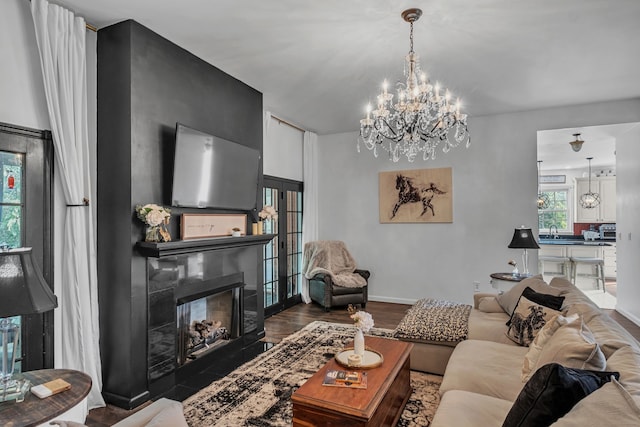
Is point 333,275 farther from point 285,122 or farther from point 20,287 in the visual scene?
point 20,287

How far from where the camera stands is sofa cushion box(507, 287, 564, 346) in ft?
9.01

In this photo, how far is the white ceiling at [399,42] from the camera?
8.99 ft

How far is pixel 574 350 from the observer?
168 cm

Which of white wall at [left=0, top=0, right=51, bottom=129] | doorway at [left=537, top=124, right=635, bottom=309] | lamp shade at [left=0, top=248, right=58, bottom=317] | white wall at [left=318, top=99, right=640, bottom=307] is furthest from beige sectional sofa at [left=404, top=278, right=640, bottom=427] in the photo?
doorway at [left=537, top=124, right=635, bottom=309]

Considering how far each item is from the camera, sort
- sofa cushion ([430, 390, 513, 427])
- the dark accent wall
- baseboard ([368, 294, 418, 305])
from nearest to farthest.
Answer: sofa cushion ([430, 390, 513, 427]), the dark accent wall, baseboard ([368, 294, 418, 305])

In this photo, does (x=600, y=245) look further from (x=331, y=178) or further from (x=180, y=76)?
(x=180, y=76)

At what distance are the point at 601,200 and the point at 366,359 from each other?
33.2 feet

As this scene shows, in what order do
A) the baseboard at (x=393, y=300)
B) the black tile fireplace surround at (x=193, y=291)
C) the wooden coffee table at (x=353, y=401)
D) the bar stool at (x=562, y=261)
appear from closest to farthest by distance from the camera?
1. the wooden coffee table at (x=353, y=401)
2. the black tile fireplace surround at (x=193, y=291)
3. the baseboard at (x=393, y=300)
4. the bar stool at (x=562, y=261)

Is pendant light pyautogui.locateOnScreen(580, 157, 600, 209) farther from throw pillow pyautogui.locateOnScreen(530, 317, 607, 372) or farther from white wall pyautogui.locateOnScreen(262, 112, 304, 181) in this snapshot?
throw pillow pyautogui.locateOnScreen(530, 317, 607, 372)

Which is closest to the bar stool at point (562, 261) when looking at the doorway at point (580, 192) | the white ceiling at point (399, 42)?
the doorway at point (580, 192)

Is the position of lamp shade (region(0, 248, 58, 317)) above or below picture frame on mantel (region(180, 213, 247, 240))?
below

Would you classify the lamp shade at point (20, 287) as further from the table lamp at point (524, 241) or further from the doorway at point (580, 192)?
the doorway at point (580, 192)

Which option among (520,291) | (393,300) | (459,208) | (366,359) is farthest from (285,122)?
(366,359)

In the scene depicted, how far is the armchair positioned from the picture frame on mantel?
1970mm
